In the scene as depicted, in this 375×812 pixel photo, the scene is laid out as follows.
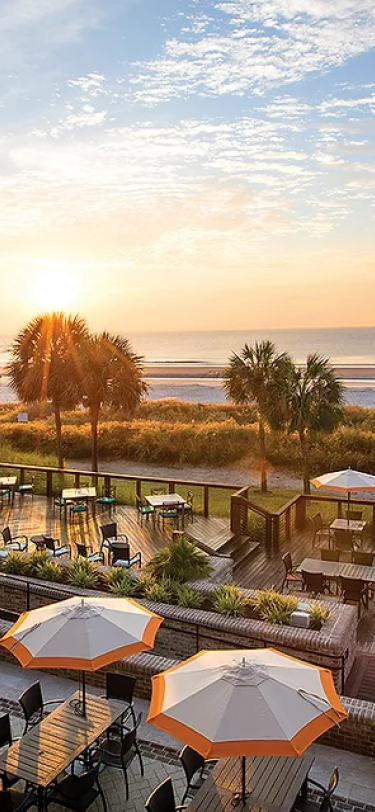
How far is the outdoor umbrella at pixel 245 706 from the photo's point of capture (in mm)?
5062

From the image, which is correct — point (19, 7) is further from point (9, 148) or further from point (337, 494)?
point (337, 494)

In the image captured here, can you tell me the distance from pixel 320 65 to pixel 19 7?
575 cm

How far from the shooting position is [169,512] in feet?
59.5

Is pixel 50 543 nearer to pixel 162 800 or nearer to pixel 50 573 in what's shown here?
pixel 50 573

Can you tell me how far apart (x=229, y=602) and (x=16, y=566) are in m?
4.60

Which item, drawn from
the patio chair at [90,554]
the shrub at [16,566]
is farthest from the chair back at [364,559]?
the shrub at [16,566]

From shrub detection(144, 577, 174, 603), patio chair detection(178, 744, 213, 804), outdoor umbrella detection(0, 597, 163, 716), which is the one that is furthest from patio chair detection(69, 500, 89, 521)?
patio chair detection(178, 744, 213, 804)

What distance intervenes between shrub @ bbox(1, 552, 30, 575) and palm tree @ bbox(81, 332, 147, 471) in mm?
12184

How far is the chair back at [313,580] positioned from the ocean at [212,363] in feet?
111

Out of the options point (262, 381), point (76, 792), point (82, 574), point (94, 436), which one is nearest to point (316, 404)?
point (262, 381)

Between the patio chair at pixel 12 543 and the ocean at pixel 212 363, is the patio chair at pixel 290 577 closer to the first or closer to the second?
the patio chair at pixel 12 543

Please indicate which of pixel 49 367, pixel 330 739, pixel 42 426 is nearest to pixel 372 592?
pixel 330 739

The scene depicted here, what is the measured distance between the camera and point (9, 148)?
50.3 feet

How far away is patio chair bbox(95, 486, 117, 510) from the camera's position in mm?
19484
